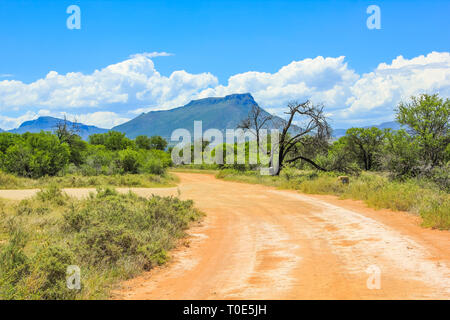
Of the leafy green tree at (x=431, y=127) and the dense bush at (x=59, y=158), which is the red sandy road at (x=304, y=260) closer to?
the leafy green tree at (x=431, y=127)

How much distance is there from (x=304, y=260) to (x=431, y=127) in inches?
694

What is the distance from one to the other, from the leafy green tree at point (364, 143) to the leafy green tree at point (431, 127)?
15.9 meters

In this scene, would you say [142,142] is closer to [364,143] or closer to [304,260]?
[364,143]

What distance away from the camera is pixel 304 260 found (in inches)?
311

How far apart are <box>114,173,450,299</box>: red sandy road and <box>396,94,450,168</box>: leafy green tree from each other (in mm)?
9404

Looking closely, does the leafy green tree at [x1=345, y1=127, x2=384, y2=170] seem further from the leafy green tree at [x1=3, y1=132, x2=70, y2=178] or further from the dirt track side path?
the leafy green tree at [x1=3, y1=132, x2=70, y2=178]

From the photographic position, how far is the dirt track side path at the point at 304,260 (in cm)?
585

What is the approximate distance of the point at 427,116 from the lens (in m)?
21.8

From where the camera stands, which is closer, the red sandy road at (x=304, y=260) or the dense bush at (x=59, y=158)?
the red sandy road at (x=304, y=260)

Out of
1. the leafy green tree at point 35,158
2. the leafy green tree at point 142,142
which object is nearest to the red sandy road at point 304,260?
the leafy green tree at point 35,158

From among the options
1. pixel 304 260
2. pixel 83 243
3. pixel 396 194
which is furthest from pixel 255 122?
pixel 83 243

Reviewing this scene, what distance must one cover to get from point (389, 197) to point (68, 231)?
1228 centimetres
